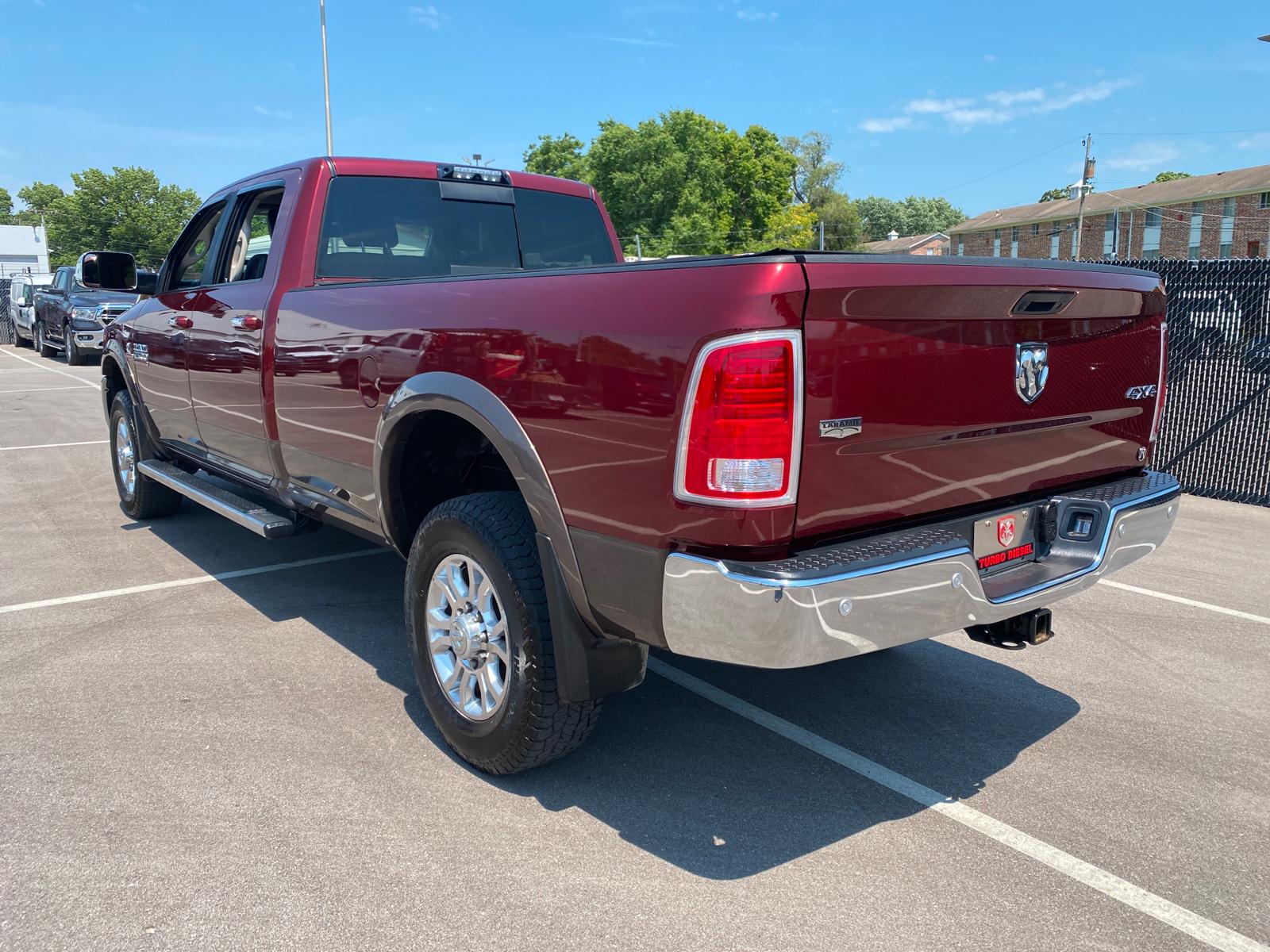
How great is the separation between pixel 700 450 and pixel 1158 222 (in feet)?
234

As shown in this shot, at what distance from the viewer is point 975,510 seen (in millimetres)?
2900

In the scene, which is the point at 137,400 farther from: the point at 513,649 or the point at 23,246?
the point at 23,246

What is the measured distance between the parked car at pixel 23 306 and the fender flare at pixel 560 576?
82.4 ft

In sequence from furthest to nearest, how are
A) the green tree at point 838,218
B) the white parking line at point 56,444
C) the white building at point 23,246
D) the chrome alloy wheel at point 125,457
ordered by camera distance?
the white building at point 23,246, the green tree at point 838,218, the white parking line at point 56,444, the chrome alloy wheel at point 125,457

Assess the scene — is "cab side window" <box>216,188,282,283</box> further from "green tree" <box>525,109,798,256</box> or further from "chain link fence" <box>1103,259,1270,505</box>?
"green tree" <box>525,109,798,256</box>

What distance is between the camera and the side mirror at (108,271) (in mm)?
5391

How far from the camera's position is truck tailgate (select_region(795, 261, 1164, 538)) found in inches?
93.0

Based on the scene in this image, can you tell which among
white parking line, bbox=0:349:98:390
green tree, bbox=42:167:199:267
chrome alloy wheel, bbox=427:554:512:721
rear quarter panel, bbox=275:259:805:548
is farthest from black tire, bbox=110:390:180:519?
green tree, bbox=42:167:199:267

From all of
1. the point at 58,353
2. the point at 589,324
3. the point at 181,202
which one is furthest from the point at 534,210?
the point at 181,202

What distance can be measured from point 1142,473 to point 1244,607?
216 cm

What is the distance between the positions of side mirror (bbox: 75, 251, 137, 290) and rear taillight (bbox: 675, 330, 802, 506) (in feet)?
14.5

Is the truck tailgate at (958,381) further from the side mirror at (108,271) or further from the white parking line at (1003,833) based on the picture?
A: the side mirror at (108,271)

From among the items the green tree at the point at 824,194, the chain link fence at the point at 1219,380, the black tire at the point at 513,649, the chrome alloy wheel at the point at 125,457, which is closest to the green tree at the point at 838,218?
the green tree at the point at 824,194

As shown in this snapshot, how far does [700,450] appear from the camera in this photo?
7.56ft
